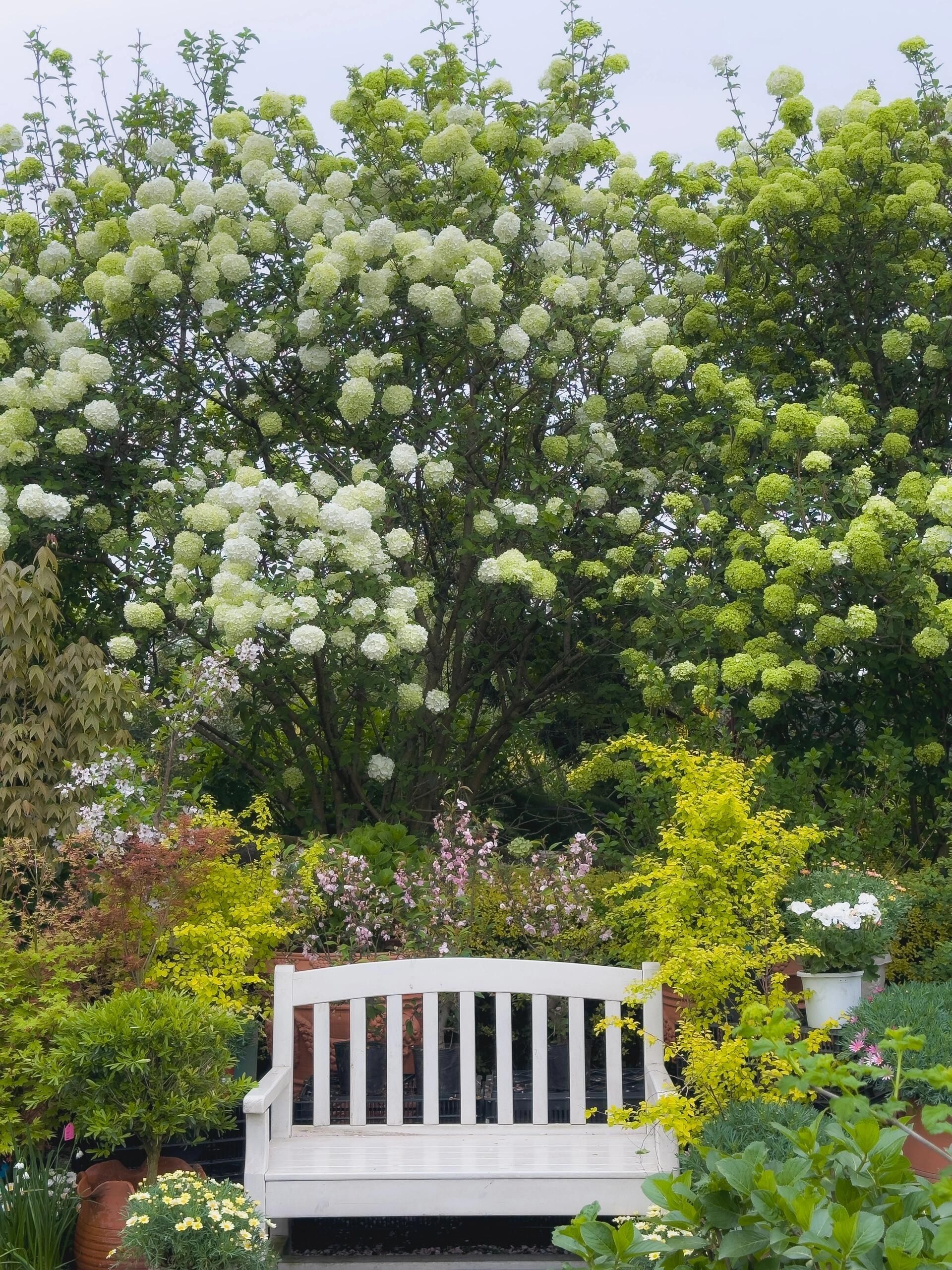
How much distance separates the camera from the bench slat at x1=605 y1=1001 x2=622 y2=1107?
12.4 feet

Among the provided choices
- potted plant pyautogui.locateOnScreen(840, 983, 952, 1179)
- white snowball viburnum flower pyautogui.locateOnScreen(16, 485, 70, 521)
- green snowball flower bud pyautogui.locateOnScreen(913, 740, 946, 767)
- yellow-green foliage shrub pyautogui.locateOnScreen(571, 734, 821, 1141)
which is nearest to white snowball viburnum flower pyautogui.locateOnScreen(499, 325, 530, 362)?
white snowball viburnum flower pyautogui.locateOnScreen(16, 485, 70, 521)

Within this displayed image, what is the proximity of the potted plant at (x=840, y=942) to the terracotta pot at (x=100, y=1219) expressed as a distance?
1.98 meters

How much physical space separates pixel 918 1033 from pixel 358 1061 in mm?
1625

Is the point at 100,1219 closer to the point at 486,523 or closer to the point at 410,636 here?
the point at 410,636

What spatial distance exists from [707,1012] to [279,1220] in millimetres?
1394

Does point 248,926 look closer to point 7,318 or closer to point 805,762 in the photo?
point 805,762

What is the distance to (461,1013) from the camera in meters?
3.79

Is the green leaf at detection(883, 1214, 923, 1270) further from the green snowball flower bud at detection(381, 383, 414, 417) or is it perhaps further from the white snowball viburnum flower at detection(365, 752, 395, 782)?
the green snowball flower bud at detection(381, 383, 414, 417)

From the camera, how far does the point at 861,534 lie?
479 cm

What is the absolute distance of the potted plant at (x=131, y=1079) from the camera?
11.0 feet

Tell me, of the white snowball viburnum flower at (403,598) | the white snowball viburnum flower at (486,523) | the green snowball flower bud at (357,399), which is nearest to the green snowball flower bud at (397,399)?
the green snowball flower bud at (357,399)

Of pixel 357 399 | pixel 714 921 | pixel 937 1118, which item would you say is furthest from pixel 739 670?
pixel 937 1118

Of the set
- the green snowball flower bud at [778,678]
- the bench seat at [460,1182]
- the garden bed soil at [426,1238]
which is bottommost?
the garden bed soil at [426,1238]

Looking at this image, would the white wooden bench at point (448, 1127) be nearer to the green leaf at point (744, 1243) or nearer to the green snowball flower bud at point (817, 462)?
the green leaf at point (744, 1243)
